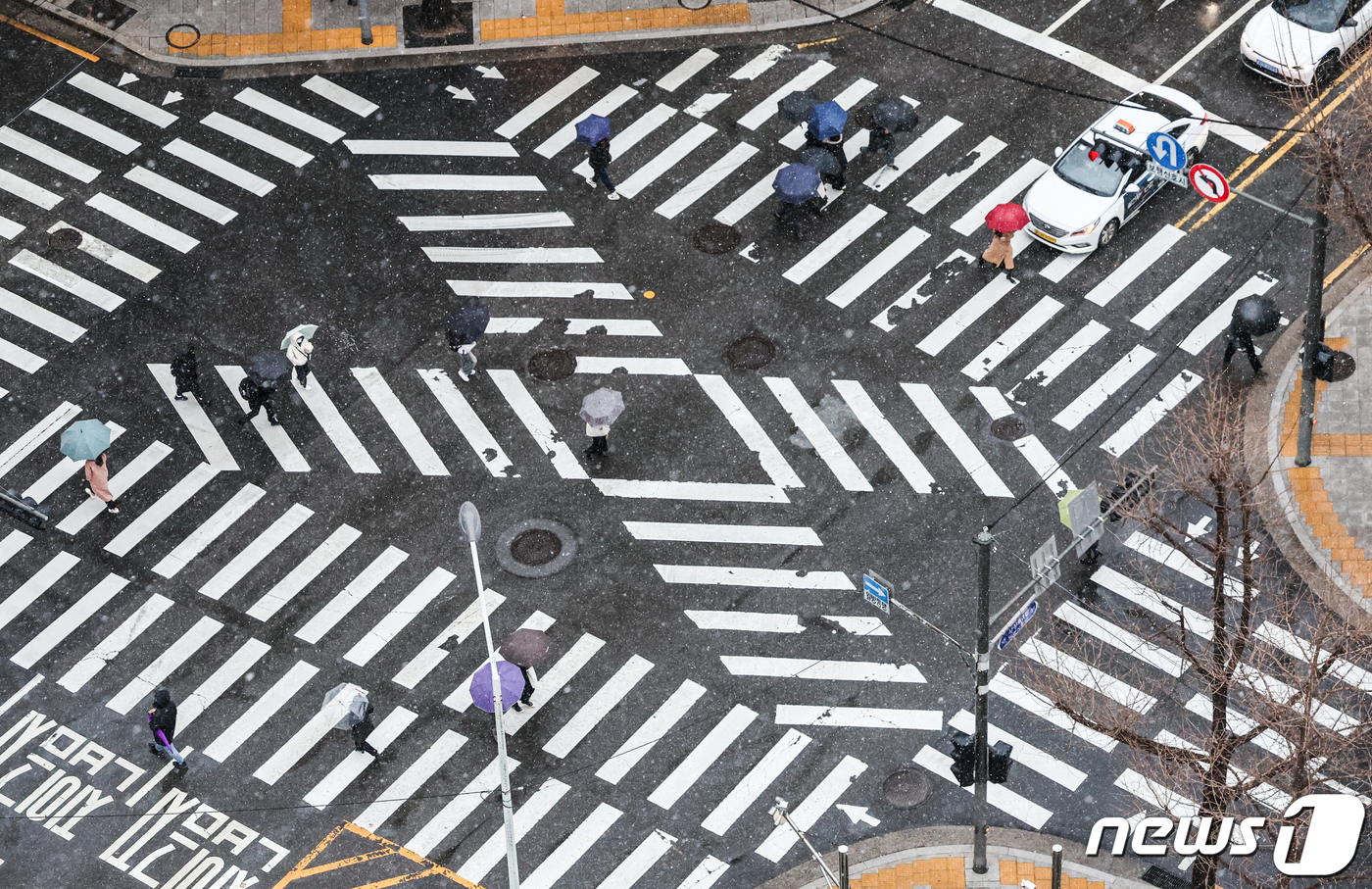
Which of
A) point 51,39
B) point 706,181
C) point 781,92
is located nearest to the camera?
point 706,181

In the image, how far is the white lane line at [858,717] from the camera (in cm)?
3312

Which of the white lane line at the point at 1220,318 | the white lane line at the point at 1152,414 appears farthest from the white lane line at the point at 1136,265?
the white lane line at the point at 1152,414

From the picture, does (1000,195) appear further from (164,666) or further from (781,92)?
(164,666)

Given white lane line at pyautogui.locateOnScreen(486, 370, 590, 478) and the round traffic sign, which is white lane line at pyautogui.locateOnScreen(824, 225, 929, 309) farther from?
the round traffic sign

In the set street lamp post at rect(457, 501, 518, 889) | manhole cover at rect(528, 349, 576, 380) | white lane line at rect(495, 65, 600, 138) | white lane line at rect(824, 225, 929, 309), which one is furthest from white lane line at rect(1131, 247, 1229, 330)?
street lamp post at rect(457, 501, 518, 889)

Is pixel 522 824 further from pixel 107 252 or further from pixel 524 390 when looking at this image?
pixel 107 252

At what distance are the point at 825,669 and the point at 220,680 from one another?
9655mm

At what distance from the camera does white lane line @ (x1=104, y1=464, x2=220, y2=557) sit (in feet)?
118

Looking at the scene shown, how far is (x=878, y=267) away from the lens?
3975cm

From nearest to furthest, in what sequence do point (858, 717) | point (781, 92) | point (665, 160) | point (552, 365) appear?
1. point (858, 717)
2. point (552, 365)
3. point (665, 160)
4. point (781, 92)

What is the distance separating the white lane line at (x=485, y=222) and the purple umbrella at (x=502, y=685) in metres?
11.1

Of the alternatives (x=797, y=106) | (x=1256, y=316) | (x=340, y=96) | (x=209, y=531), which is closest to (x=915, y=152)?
(x=797, y=106)

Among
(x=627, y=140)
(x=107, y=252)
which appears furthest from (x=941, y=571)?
(x=107, y=252)

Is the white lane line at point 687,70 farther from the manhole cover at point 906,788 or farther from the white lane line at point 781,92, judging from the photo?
the manhole cover at point 906,788
